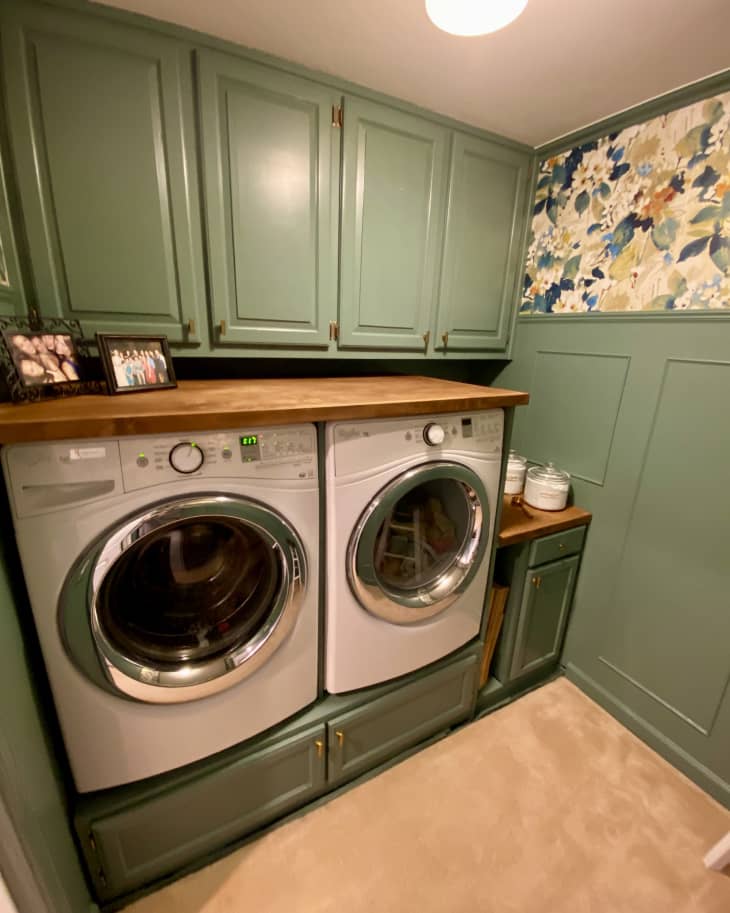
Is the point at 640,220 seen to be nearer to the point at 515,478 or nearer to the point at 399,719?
the point at 515,478

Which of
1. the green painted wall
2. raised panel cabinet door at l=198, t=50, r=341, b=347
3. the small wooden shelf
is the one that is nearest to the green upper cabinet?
raised panel cabinet door at l=198, t=50, r=341, b=347

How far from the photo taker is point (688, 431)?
4.71ft

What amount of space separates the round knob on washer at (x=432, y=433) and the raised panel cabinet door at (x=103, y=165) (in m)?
0.88

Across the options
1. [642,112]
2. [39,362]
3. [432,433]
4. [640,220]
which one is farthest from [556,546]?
[39,362]

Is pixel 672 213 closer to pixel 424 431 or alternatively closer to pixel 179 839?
pixel 424 431

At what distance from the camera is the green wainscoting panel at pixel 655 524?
1402 mm

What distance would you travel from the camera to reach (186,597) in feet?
3.60

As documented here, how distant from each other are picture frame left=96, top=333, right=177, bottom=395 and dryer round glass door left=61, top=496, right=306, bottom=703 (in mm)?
419

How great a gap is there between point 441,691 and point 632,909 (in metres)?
0.72

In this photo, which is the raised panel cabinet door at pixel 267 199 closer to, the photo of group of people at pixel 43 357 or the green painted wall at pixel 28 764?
the photo of group of people at pixel 43 357

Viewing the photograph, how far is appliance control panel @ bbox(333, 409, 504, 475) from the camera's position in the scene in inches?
42.6

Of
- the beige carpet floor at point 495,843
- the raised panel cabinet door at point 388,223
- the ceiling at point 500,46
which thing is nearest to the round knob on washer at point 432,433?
the raised panel cabinet door at point 388,223

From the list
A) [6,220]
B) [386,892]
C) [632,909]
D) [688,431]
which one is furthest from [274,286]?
[632,909]

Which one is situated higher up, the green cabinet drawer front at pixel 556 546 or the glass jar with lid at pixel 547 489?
the glass jar with lid at pixel 547 489
